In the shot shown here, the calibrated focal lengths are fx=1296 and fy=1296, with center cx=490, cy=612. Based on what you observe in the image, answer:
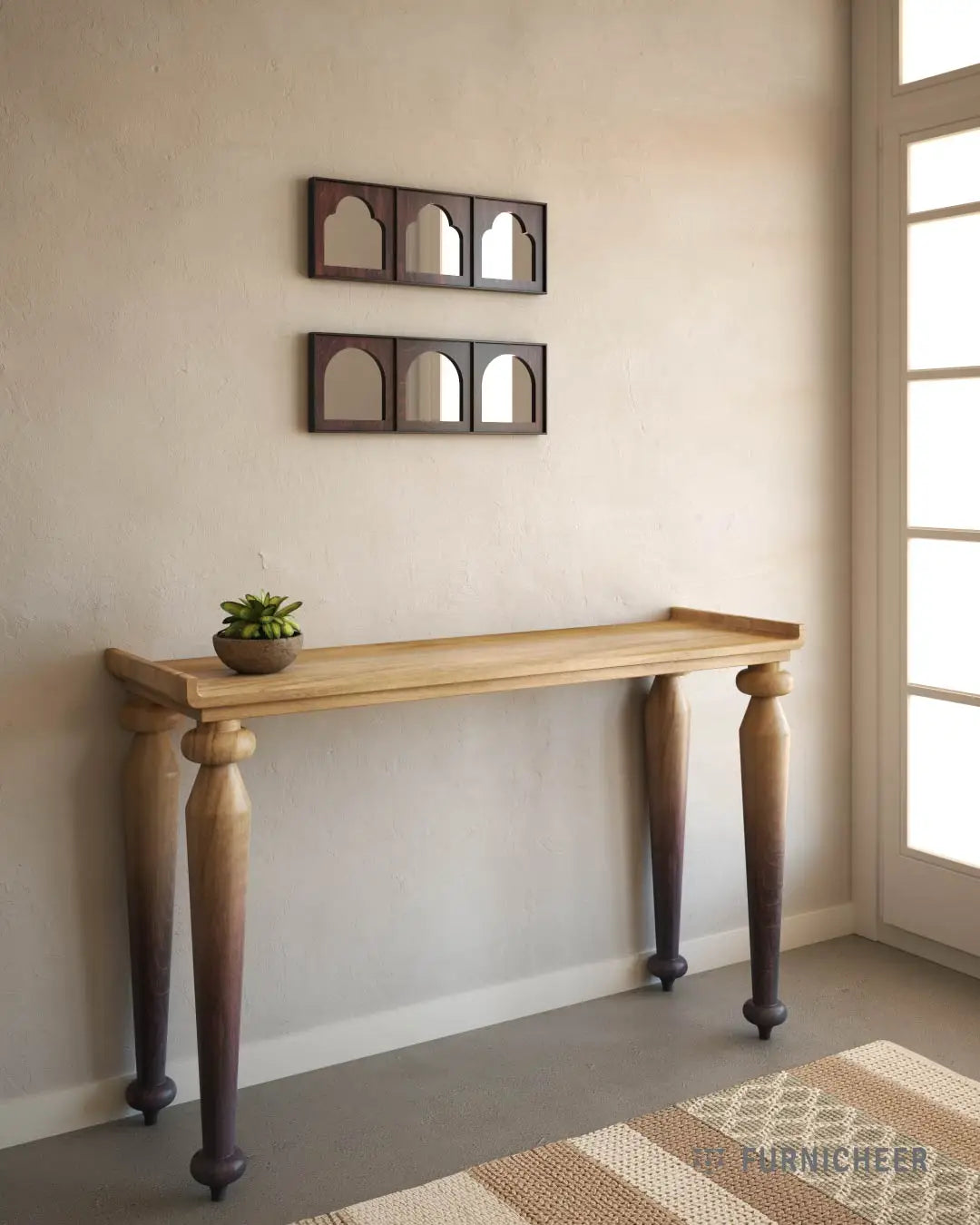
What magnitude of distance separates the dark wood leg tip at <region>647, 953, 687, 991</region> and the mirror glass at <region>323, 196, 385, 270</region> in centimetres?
172

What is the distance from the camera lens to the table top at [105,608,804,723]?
7.06 feet

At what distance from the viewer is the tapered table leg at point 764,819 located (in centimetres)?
278

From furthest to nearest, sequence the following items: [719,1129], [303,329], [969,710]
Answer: [969,710] < [303,329] < [719,1129]

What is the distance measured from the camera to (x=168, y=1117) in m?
2.50

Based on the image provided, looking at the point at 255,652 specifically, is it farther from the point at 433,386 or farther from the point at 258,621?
the point at 433,386

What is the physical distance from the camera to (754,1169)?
2268mm

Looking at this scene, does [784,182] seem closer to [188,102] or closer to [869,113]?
[869,113]

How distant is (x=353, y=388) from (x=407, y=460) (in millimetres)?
195

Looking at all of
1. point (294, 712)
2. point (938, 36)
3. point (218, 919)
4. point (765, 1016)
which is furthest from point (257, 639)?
point (938, 36)

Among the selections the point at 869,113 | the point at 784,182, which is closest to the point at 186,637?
the point at 784,182

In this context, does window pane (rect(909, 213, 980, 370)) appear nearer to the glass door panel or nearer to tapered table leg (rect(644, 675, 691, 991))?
the glass door panel

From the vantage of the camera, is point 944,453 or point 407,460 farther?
point 944,453

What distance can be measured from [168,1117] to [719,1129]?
1.05 m

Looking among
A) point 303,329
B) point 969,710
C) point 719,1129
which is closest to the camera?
point 719,1129
